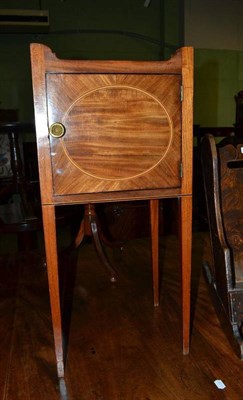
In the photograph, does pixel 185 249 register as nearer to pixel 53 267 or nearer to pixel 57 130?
pixel 53 267

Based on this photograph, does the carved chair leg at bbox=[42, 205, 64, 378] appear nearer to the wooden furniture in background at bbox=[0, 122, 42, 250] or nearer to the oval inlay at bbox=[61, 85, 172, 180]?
the oval inlay at bbox=[61, 85, 172, 180]

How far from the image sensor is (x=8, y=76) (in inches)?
207

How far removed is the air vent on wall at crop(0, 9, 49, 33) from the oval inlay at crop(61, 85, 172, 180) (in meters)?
4.66

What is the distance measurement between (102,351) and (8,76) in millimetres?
4990

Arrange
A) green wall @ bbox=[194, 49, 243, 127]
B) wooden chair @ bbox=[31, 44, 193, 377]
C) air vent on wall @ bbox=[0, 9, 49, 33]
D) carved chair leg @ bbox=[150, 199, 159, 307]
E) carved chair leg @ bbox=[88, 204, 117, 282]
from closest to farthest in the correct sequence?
wooden chair @ bbox=[31, 44, 193, 377] < carved chair leg @ bbox=[150, 199, 159, 307] < carved chair leg @ bbox=[88, 204, 117, 282] < air vent on wall @ bbox=[0, 9, 49, 33] < green wall @ bbox=[194, 49, 243, 127]

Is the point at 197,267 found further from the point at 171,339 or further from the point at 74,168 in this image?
the point at 74,168

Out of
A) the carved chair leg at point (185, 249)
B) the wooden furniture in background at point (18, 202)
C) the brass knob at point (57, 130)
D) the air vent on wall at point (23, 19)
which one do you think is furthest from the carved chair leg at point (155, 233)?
the air vent on wall at point (23, 19)

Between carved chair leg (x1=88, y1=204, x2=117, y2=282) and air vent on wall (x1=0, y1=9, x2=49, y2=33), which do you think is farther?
air vent on wall (x1=0, y1=9, x2=49, y2=33)

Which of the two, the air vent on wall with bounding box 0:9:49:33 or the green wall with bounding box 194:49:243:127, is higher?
the air vent on wall with bounding box 0:9:49:33

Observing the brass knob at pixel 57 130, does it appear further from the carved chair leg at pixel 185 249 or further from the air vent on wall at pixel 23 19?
the air vent on wall at pixel 23 19

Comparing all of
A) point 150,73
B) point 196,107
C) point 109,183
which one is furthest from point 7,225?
point 196,107

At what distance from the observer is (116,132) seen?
0.98 metres

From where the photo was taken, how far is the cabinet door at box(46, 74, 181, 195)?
94 centimetres

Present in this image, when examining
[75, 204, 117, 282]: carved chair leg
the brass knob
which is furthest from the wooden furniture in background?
the brass knob
